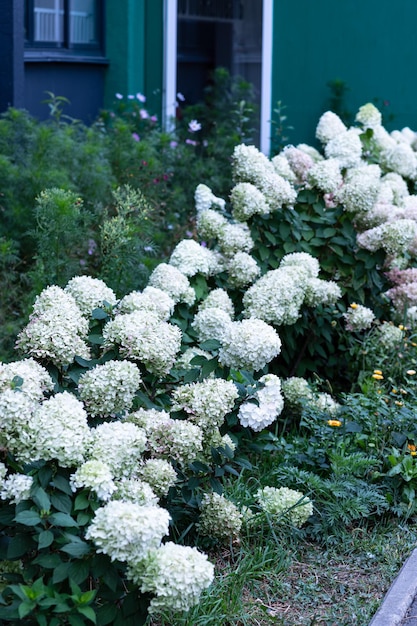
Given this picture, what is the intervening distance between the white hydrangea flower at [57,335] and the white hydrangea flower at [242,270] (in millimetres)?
1651

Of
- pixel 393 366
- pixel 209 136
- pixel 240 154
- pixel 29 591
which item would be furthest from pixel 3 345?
pixel 209 136

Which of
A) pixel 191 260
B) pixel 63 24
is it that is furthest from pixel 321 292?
pixel 63 24

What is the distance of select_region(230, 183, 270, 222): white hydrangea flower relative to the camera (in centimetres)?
539

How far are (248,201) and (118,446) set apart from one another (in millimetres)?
2447

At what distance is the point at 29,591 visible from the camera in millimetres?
2900

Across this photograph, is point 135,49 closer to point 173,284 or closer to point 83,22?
point 83,22

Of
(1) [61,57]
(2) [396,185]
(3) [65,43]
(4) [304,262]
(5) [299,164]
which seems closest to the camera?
(4) [304,262]

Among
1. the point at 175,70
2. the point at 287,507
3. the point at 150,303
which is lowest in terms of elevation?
the point at 287,507

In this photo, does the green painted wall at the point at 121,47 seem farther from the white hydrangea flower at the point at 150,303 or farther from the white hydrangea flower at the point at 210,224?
the white hydrangea flower at the point at 150,303

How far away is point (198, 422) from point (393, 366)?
2119 mm

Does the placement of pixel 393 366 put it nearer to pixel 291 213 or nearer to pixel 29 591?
pixel 291 213

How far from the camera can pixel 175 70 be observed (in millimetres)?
10273

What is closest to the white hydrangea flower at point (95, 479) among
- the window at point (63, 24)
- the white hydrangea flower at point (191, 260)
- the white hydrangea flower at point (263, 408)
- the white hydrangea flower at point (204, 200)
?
the white hydrangea flower at point (263, 408)

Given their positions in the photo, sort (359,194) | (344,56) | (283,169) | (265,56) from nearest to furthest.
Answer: (359,194)
(283,169)
(344,56)
(265,56)
